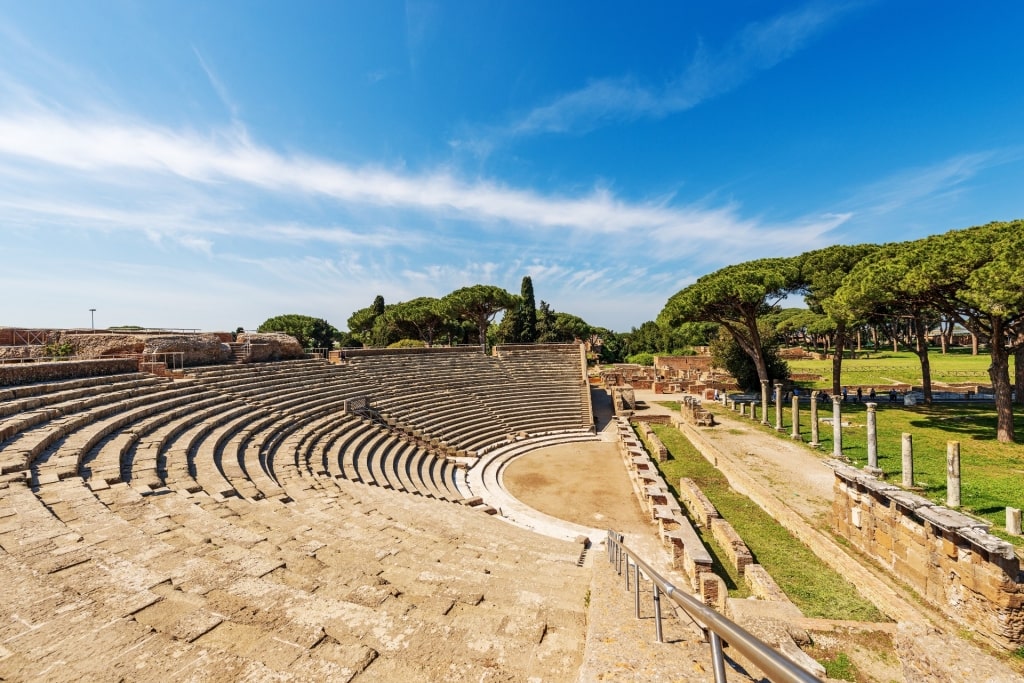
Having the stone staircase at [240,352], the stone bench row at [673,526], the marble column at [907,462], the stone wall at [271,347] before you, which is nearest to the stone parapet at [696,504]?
the stone bench row at [673,526]

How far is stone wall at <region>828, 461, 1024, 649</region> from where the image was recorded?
596cm

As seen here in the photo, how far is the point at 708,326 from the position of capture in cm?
5909

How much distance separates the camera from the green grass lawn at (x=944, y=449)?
10.2m

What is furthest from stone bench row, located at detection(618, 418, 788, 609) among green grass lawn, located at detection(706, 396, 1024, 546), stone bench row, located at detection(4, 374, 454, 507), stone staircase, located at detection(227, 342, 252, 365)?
stone staircase, located at detection(227, 342, 252, 365)

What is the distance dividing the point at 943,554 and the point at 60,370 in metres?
20.4

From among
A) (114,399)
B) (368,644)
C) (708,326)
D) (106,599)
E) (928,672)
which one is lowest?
(928,672)

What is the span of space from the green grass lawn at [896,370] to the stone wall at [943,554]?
26950 mm

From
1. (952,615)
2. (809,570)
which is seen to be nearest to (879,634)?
(952,615)

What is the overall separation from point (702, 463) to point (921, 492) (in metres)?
6.57

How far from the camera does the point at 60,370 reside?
12125mm

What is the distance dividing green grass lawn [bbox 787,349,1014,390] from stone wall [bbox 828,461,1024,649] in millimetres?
26950

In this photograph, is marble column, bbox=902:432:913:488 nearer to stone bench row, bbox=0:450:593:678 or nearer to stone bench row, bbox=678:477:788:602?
stone bench row, bbox=678:477:788:602

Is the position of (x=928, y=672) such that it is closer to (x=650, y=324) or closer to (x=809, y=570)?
(x=809, y=570)

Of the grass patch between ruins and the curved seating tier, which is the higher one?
the curved seating tier
